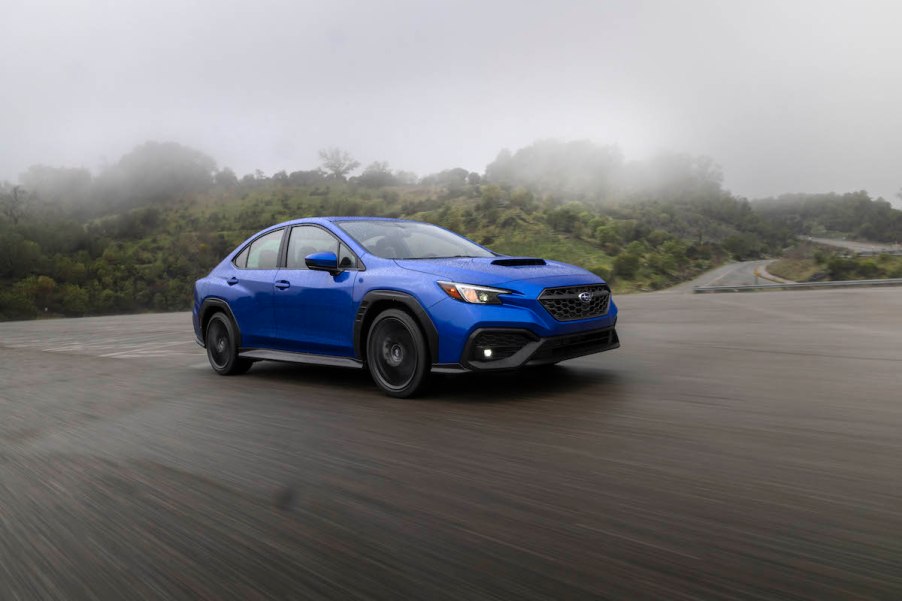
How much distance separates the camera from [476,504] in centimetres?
312

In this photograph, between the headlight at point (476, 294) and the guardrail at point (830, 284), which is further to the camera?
the guardrail at point (830, 284)

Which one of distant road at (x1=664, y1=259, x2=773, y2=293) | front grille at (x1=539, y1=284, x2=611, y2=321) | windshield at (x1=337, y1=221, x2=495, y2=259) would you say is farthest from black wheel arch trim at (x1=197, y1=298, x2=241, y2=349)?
distant road at (x1=664, y1=259, x2=773, y2=293)

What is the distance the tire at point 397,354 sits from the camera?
552 cm

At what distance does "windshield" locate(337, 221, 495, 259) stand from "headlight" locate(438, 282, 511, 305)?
978 millimetres

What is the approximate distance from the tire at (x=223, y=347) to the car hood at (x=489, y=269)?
2.64 meters

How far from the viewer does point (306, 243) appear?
22.5 feet

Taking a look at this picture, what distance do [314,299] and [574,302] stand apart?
2327mm

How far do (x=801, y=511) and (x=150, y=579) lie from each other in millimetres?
2410

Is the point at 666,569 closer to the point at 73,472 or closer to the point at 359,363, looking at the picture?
the point at 73,472

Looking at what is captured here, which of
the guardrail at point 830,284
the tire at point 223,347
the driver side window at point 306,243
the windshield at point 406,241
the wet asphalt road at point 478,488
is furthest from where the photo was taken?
the guardrail at point 830,284

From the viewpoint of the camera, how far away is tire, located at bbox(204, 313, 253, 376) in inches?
302

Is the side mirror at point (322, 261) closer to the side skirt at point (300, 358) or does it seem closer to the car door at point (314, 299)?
the car door at point (314, 299)

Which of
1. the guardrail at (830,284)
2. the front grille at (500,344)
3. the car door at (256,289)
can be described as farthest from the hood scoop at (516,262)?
the guardrail at (830,284)

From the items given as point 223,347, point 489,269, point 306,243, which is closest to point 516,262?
point 489,269
